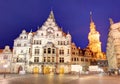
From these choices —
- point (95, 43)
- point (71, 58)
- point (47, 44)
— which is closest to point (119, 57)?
point (71, 58)

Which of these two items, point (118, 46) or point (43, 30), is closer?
point (118, 46)

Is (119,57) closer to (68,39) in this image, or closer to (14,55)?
(68,39)

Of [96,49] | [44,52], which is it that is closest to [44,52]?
[44,52]

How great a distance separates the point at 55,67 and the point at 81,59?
491 inches

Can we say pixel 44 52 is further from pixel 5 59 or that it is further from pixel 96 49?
pixel 96 49

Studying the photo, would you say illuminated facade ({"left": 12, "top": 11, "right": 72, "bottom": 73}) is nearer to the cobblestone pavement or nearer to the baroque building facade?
the baroque building facade

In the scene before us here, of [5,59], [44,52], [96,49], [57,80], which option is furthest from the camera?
[96,49]

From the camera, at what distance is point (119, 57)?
164 ft

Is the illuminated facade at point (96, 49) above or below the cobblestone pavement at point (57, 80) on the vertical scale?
above

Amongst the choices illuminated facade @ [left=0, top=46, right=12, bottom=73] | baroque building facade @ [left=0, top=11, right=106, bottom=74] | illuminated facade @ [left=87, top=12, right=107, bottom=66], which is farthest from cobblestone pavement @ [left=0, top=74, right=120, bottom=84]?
illuminated facade @ [left=87, top=12, right=107, bottom=66]

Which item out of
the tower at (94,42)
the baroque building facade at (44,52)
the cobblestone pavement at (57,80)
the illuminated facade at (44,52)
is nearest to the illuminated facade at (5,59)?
the baroque building facade at (44,52)

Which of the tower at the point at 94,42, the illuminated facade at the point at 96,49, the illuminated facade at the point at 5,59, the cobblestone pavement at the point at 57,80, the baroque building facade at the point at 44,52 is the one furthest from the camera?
the tower at the point at 94,42

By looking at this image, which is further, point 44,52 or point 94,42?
point 94,42

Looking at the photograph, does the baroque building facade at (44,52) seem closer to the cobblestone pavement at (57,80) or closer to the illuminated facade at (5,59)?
the illuminated facade at (5,59)
